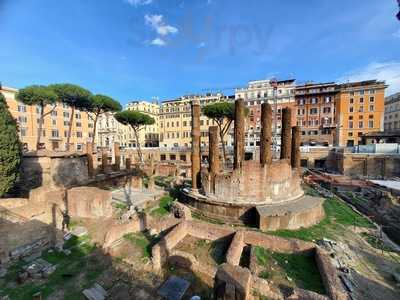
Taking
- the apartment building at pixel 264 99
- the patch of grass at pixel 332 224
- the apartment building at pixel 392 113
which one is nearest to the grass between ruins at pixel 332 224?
the patch of grass at pixel 332 224

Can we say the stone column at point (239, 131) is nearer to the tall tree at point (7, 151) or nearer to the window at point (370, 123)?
the tall tree at point (7, 151)

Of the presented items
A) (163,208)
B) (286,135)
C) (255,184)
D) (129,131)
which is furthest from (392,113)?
(129,131)

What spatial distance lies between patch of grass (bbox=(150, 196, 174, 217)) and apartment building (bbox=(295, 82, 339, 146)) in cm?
4078

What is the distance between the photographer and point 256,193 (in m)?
12.9

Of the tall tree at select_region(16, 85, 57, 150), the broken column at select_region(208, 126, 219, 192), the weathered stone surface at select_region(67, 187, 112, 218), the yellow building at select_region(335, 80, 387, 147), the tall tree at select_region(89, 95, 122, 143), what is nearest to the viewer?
the weathered stone surface at select_region(67, 187, 112, 218)

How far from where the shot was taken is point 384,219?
1384 centimetres

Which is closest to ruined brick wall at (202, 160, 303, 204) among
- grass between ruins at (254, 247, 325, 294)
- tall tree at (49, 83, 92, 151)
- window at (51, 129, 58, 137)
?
grass between ruins at (254, 247, 325, 294)

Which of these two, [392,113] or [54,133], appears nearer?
[54,133]

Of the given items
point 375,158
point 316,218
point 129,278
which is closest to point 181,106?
point 375,158

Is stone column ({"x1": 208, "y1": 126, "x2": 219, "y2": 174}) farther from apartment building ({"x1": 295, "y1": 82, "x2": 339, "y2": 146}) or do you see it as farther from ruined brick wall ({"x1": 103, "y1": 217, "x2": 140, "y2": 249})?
apartment building ({"x1": 295, "y1": 82, "x2": 339, "y2": 146})

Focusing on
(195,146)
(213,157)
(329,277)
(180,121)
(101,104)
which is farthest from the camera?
(180,121)

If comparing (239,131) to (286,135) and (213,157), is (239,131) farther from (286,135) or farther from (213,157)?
(286,135)

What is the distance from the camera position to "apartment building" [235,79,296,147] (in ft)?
152

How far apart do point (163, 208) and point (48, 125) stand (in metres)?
41.2
